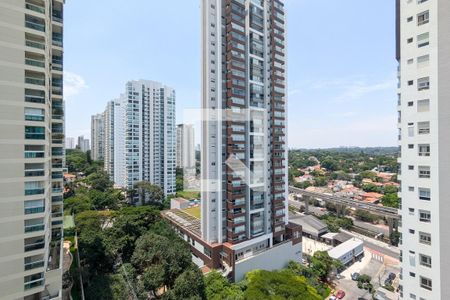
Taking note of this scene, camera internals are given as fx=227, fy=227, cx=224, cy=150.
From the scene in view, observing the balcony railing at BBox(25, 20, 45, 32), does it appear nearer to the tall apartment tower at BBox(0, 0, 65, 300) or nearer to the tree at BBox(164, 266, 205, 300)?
the tall apartment tower at BBox(0, 0, 65, 300)

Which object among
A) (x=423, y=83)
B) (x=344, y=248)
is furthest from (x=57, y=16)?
(x=344, y=248)

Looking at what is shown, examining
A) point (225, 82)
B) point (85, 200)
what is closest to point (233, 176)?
point (225, 82)

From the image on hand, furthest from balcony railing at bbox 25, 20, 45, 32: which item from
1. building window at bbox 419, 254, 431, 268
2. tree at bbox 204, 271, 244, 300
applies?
building window at bbox 419, 254, 431, 268

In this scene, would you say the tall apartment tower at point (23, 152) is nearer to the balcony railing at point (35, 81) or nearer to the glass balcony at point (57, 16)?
the balcony railing at point (35, 81)

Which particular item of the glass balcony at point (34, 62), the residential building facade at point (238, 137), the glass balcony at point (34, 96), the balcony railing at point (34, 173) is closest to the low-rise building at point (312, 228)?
the residential building facade at point (238, 137)

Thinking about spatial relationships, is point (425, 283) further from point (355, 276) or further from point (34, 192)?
point (355, 276)

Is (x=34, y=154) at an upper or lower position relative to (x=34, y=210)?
upper
